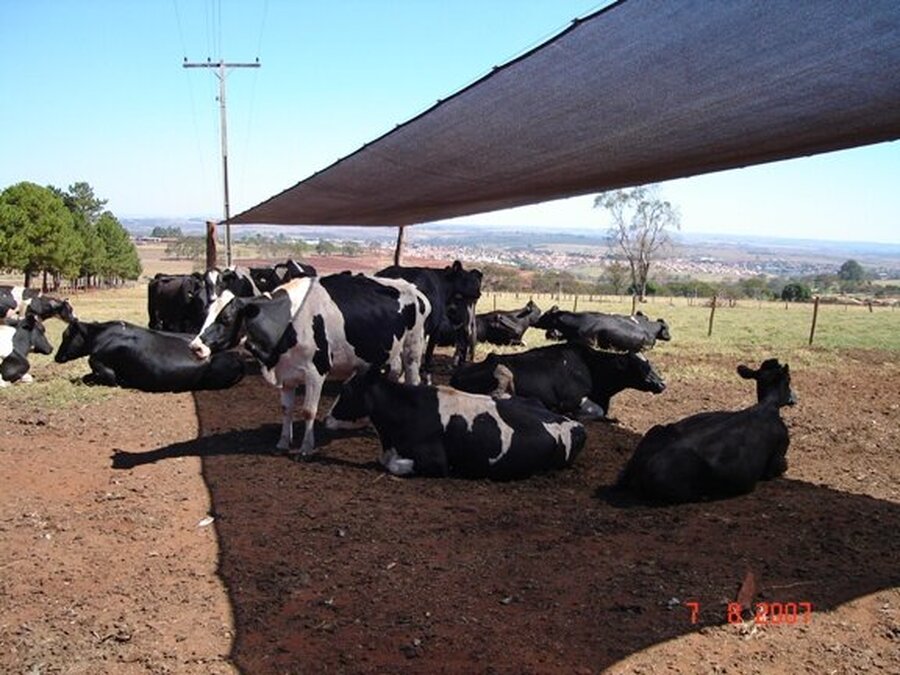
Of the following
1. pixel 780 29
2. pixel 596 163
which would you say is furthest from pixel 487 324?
pixel 780 29

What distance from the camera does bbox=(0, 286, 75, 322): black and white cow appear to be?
507 inches

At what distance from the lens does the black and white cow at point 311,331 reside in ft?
23.7

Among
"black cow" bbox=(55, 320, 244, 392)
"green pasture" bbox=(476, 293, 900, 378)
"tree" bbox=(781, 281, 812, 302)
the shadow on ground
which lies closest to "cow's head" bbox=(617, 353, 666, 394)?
the shadow on ground

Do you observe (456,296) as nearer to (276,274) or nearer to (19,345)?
(276,274)

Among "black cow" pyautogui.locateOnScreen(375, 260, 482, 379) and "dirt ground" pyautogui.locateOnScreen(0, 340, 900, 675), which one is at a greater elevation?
"black cow" pyautogui.locateOnScreen(375, 260, 482, 379)

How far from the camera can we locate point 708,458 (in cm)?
595

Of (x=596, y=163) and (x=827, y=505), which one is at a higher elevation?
(x=596, y=163)

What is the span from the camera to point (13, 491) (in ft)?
19.6

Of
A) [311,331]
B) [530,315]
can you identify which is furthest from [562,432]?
[530,315]

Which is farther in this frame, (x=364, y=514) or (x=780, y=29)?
(x=364, y=514)

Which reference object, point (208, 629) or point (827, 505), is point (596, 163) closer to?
point (827, 505)

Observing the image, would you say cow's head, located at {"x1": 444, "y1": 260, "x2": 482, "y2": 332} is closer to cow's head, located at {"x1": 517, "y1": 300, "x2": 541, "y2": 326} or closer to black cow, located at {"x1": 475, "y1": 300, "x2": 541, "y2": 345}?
black cow, located at {"x1": 475, "y1": 300, "x2": 541, "y2": 345}

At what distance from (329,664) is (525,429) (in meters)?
3.55
